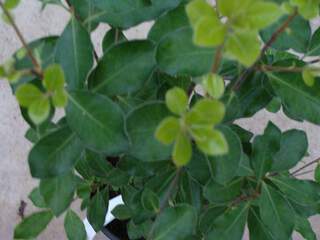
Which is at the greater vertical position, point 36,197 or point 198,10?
point 198,10

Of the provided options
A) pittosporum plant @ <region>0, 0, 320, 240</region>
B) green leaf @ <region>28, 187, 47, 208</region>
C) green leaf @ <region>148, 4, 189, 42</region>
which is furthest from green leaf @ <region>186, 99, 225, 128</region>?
green leaf @ <region>28, 187, 47, 208</region>

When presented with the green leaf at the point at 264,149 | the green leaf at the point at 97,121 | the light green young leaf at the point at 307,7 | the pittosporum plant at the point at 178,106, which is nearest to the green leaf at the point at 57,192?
the pittosporum plant at the point at 178,106

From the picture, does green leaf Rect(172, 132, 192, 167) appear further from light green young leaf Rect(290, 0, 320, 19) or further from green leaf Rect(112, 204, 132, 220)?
green leaf Rect(112, 204, 132, 220)

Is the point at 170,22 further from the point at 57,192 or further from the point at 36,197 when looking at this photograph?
the point at 36,197

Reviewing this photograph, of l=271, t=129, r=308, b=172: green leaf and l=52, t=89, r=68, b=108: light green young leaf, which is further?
l=271, t=129, r=308, b=172: green leaf

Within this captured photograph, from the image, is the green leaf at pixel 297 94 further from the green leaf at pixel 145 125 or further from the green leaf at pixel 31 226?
the green leaf at pixel 31 226

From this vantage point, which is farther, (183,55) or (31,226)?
(31,226)

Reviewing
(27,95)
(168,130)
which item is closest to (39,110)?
(27,95)

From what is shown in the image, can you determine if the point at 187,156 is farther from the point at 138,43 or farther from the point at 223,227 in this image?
the point at 223,227
